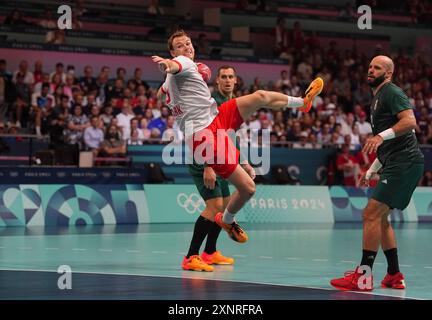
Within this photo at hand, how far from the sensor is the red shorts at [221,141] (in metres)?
11.3

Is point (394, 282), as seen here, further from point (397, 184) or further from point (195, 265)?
point (195, 265)

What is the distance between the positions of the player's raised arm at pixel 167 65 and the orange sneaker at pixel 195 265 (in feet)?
9.57

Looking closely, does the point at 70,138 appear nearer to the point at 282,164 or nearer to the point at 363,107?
the point at 282,164

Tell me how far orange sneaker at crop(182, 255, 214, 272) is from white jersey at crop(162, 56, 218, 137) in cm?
184

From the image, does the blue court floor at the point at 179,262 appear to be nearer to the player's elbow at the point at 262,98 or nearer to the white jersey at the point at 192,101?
the white jersey at the point at 192,101

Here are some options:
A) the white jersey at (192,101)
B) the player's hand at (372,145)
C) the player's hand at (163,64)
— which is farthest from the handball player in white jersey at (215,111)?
the player's hand at (372,145)

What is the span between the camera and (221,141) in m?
11.4

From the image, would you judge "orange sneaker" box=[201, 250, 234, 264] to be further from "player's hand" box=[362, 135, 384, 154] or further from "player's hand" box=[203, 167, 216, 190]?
"player's hand" box=[362, 135, 384, 154]

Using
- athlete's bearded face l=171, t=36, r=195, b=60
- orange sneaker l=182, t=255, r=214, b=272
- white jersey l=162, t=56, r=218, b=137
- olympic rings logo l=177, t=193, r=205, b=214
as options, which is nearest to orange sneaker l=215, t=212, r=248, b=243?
orange sneaker l=182, t=255, r=214, b=272

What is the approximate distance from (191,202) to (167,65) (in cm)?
1207

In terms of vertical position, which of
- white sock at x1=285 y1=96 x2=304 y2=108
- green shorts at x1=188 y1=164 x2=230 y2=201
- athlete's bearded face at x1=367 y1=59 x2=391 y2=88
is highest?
athlete's bearded face at x1=367 y1=59 x2=391 y2=88

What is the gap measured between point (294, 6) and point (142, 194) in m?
17.9

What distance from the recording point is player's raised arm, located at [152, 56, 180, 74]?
33.9 feet
